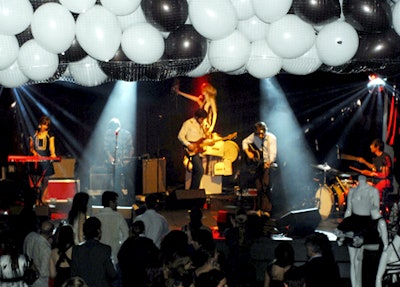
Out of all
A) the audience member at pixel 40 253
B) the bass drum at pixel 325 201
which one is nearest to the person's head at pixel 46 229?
the audience member at pixel 40 253

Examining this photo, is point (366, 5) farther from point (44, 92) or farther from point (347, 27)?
point (44, 92)

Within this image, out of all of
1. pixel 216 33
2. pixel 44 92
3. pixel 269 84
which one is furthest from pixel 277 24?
pixel 44 92

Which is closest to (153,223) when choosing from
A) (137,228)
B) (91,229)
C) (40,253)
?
(137,228)

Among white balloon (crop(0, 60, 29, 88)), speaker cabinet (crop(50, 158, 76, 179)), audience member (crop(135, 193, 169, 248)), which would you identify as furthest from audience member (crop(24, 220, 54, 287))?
speaker cabinet (crop(50, 158, 76, 179))

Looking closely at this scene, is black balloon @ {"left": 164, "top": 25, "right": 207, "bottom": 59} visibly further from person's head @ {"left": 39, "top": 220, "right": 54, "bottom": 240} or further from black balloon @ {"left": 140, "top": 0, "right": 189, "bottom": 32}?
person's head @ {"left": 39, "top": 220, "right": 54, "bottom": 240}

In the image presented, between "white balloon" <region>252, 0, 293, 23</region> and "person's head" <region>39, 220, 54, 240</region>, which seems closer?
"white balloon" <region>252, 0, 293, 23</region>

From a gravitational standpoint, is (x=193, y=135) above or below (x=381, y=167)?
above

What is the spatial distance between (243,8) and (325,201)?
7.21 meters

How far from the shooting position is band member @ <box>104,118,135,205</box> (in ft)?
50.2

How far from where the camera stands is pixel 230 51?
682cm

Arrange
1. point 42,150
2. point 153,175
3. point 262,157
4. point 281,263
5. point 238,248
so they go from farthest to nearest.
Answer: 1. point 153,175
2. point 42,150
3. point 262,157
4. point 238,248
5. point 281,263

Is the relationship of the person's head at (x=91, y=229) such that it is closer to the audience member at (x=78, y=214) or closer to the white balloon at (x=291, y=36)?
the audience member at (x=78, y=214)

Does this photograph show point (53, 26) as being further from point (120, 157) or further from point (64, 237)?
point (120, 157)

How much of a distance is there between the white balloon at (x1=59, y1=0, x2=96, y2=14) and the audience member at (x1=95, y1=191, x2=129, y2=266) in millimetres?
2581
